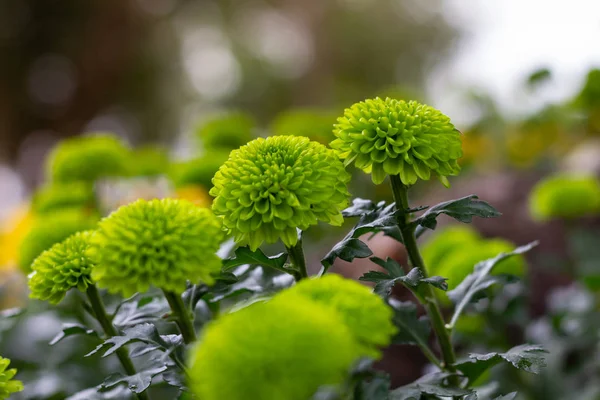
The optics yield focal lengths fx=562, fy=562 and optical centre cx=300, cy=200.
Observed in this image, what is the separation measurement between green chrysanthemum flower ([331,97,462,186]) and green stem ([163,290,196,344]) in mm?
251

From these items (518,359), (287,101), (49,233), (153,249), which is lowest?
(518,359)

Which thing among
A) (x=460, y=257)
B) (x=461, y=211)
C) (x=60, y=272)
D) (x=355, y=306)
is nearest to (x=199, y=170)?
(x=460, y=257)

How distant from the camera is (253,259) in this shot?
660 millimetres

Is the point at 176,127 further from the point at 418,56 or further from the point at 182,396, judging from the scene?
the point at 182,396

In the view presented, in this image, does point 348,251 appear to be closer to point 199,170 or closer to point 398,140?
point 398,140

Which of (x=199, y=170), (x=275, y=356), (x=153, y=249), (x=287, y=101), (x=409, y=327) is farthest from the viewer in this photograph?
(x=287, y=101)

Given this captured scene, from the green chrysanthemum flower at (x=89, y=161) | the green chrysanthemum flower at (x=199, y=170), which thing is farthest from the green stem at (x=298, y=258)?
the green chrysanthemum flower at (x=89, y=161)

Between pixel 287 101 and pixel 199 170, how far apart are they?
7303 mm

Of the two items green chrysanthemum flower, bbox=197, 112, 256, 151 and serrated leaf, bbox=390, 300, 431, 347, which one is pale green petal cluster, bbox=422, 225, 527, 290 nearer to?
serrated leaf, bbox=390, 300, 431, 347

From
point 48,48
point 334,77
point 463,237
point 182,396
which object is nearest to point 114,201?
point 463,237

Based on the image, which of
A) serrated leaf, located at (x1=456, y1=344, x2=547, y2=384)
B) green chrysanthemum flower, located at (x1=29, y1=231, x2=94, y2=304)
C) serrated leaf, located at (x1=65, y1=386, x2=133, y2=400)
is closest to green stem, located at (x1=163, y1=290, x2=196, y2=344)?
green chrysanthemum flower, located at (x1=29, y1=231, x2=94, y2=304)

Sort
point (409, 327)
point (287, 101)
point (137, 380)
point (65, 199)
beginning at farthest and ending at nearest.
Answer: point (287, 101)
point (65, 199)
point (409, 327)
point (137, 380)

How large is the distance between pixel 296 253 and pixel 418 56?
26.2 feet

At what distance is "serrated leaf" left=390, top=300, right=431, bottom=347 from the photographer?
2.45ft
